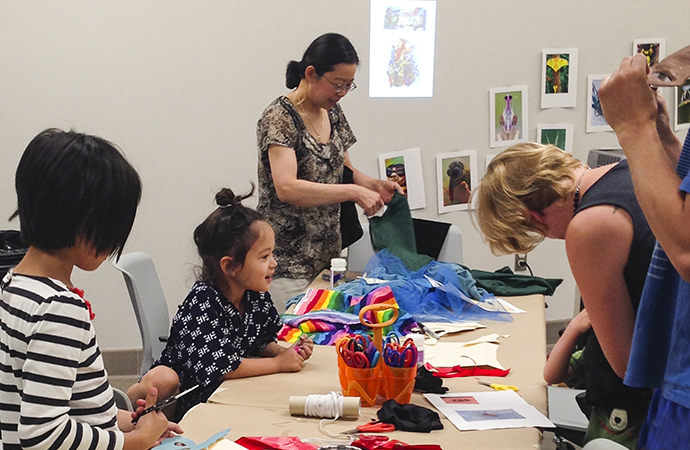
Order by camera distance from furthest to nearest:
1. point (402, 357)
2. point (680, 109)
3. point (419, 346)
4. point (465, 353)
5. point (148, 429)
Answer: point (680, 109) → point (465, 353) → point (419, 346) → point (402, 357) → point (148, 429)

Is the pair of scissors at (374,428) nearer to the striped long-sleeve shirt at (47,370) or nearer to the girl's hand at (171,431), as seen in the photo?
the girl's hand at (171,431)

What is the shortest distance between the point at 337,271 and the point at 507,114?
220 cm

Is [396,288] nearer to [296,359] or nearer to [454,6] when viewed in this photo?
[296,359]

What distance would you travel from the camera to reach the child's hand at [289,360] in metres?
2.13

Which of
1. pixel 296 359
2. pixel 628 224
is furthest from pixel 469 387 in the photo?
pixel 628 224

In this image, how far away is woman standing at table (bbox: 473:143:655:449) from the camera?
1.52 metres

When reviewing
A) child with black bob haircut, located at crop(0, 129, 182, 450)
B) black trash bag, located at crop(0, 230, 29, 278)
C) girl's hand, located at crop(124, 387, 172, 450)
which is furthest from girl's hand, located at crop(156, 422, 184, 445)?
black trash bag, located at crop(0, 230, 29, 278)

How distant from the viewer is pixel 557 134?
186 inches

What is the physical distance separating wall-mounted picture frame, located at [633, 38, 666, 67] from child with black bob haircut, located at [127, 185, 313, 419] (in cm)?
351

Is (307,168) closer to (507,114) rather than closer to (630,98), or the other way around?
(630,98)

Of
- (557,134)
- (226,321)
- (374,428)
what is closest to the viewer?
(374,428)

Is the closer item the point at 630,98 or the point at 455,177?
the point at 630,98

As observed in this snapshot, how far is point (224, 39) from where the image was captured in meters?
4.21

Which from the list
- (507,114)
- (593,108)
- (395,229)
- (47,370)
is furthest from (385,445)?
(593,108)
